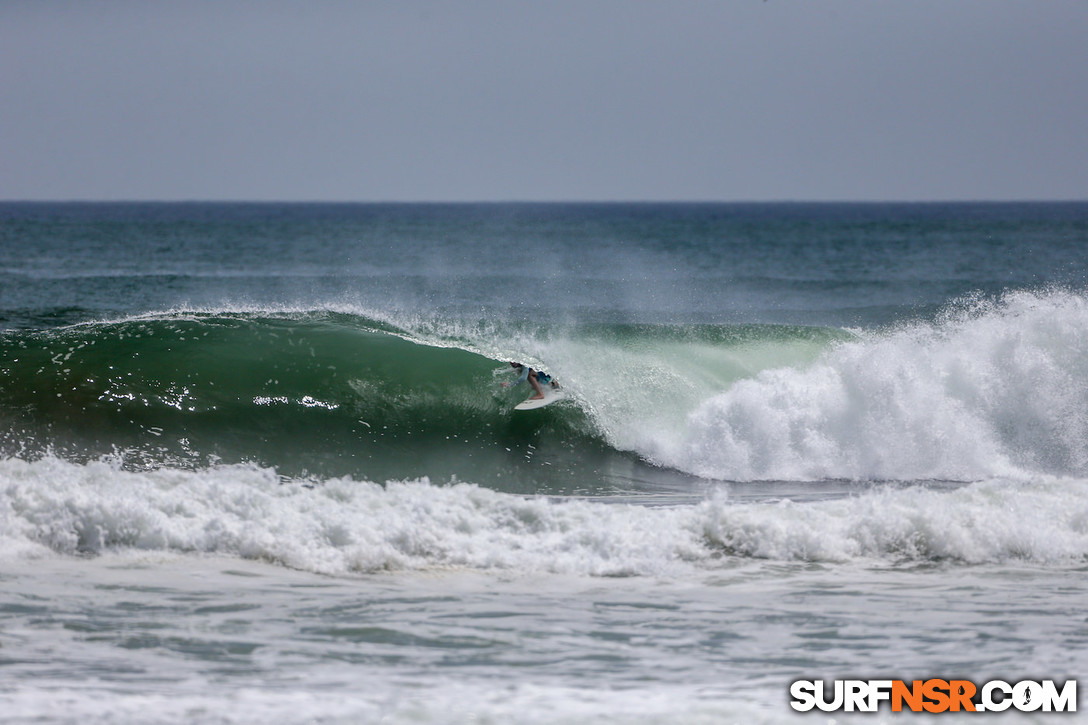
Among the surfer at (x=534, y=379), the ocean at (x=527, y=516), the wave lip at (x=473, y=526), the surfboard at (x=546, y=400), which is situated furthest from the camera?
the surfer at (x=534, y=379)

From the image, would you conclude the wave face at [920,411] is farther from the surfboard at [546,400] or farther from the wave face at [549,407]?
the surfboard at [546,400]

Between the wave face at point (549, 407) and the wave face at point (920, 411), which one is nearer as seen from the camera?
the wave face at point (549, 407)

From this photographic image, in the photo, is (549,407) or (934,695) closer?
(934,695)

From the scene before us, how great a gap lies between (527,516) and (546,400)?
4.40 meters

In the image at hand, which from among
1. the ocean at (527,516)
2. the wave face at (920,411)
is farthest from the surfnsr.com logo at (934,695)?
the wave face at (920,411)

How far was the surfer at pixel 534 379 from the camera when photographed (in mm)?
13094

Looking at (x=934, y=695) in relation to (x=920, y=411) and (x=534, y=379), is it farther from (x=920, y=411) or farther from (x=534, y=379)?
(x=534, y=379)

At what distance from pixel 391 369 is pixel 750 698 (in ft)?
29.0

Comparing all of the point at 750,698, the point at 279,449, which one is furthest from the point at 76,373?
the point at 750,698

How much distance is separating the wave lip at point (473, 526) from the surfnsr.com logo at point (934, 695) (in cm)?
246

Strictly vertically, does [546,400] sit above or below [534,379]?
below

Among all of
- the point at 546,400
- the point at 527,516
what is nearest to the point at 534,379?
the point at 546,400

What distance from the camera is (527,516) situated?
344 inches

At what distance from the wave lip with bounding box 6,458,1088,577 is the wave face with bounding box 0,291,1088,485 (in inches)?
78.4
